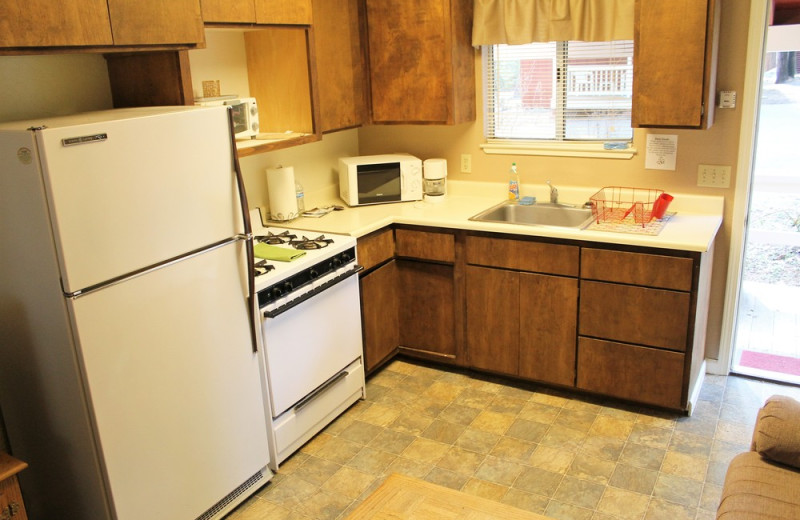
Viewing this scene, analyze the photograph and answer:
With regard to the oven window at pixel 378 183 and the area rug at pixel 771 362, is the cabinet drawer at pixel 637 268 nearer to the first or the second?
the area rug at pixel 771 362

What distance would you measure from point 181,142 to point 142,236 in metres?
0.35

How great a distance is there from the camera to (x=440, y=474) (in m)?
2.94

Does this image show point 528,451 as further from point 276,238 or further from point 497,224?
point 276,238

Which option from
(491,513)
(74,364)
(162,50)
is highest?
(162,50)

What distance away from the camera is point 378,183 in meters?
4.00

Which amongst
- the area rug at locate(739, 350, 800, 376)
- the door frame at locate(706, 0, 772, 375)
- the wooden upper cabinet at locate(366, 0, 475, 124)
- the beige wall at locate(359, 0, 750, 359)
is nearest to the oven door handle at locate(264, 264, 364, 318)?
the wooden upper cabinet at locate(366, 0, 475, 124)

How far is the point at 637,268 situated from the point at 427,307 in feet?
3.85

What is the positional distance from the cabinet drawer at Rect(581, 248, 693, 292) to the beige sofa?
0.94 m

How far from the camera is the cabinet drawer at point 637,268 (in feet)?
9.96

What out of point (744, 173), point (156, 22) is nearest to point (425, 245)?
point (744, 173)

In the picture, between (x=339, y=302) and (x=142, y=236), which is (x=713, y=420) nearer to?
(x=339, y=302)

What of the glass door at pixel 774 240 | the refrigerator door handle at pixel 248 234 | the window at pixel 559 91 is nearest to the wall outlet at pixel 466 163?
the window at pixel 559 91

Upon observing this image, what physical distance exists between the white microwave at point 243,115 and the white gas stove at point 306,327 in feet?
1.68

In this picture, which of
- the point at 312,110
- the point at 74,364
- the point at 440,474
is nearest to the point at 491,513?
the point at 440,474
